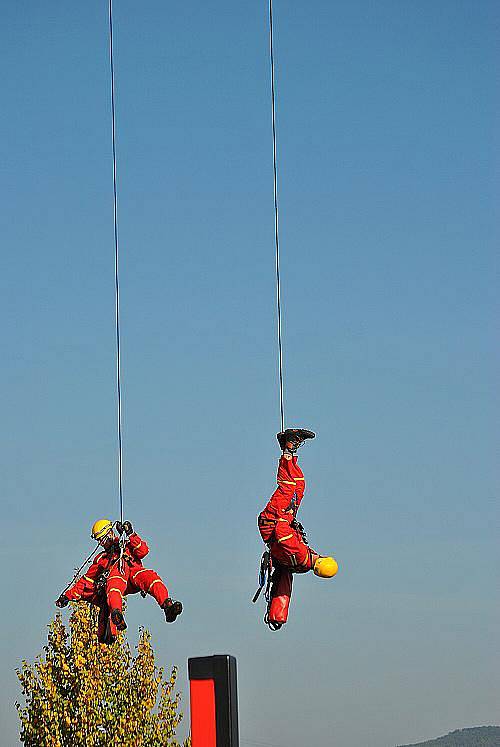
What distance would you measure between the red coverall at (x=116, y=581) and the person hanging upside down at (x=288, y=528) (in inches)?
51.4

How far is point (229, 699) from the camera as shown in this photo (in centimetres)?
530

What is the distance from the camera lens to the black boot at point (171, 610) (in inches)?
368

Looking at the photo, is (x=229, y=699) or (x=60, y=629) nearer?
(x=229, y=699)

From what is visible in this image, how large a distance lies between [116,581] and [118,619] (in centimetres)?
26

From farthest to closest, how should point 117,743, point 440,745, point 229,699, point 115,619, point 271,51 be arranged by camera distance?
point 440,745 < point 117,743 < point 115,619 < point 271,51 < point 229,699

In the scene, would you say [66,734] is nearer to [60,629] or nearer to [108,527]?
[60,629]

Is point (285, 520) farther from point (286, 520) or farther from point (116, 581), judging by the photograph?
point (116, 581)

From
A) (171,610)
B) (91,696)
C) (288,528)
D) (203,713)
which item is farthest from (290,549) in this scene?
(91,696)

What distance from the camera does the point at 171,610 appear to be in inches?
369

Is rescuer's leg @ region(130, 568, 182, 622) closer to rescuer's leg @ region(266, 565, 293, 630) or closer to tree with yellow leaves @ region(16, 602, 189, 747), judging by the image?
rescuer's leg @ region(266, 565, 293, 630)

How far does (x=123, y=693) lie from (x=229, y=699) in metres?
12.9

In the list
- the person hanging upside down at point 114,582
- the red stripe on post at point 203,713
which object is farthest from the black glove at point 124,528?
the red stripe on post at point 203,713

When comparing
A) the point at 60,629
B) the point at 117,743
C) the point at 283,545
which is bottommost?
the point at 117,743

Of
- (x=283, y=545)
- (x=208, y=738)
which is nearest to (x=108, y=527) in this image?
(x=283, y=545)
